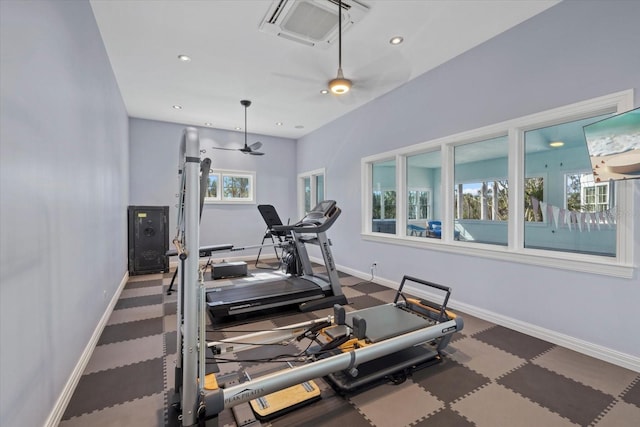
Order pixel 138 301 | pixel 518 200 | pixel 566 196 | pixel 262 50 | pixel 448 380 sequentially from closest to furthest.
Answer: pixel 448 380 < pixel 566 196 < pixel 518 200 < pixel 262 50 < pixel 138 301

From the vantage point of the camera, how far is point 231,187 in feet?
24.6

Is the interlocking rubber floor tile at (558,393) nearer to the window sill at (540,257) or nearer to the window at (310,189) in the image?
the window sill at (540,257)

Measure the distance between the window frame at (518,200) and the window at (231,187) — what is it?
3872 mm

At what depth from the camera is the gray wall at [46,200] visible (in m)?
1.35

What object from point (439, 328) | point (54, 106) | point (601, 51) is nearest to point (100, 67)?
point (54, 106)

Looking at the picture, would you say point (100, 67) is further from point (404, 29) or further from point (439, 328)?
point (439, 328)

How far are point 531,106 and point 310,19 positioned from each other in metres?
2.52

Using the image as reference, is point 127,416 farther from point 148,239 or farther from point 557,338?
point 148,239

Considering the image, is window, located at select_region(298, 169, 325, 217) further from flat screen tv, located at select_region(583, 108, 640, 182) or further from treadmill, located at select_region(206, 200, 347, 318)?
flat screen tv, located at select_region(583, 108, 640, 182)

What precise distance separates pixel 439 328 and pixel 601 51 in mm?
2863

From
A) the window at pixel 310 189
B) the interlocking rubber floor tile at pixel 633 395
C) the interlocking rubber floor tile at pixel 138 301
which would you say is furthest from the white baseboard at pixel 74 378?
the window at pixel 310 189

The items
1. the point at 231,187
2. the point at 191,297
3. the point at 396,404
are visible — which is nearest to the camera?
the point at 191,297

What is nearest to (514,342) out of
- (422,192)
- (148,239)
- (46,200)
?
(422,192)

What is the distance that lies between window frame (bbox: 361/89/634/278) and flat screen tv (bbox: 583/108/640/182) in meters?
0.16
